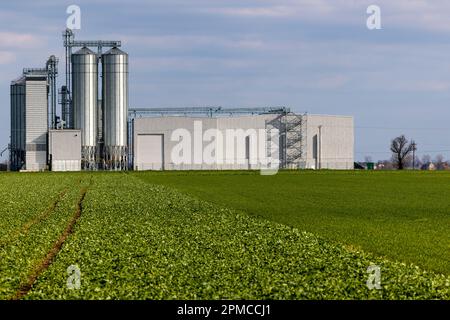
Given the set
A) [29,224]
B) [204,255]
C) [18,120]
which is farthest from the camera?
[18,120]

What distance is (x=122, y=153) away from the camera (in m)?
112

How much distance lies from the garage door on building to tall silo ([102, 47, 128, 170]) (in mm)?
7082

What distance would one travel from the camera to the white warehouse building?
119125 millimetres

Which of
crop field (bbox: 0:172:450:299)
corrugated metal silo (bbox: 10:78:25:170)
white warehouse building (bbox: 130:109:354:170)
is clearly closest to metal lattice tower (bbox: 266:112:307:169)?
white warehouse building (bbox: 130:109:354:170)

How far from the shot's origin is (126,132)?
367ft

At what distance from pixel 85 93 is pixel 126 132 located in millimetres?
7416

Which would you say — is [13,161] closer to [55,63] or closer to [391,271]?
[55,63]

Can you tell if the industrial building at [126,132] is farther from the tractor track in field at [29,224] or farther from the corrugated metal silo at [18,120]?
the tractor track in field at [29,224]

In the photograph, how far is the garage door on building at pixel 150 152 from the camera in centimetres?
11844

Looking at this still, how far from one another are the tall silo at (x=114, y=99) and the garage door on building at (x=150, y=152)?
7082 millimetres

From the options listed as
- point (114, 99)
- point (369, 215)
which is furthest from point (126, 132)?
point (369, 215)
